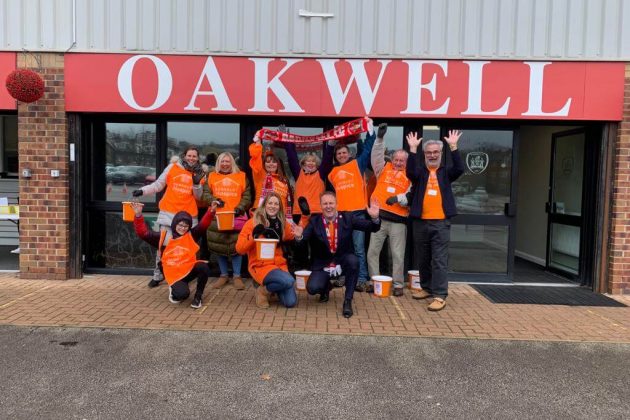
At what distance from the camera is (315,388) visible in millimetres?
3240

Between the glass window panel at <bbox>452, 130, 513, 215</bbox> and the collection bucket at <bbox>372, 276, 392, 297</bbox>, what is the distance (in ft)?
5.58

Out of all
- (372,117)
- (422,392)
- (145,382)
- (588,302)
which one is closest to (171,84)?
(372,117)

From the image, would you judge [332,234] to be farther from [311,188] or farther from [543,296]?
[543,296]

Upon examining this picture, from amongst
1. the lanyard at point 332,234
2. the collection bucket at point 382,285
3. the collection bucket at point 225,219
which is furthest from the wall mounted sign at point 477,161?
the collection bucket at point 225,219

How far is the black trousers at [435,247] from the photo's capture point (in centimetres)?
510

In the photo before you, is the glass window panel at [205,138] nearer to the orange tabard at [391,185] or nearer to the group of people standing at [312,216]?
the group of people standing at [312,216]

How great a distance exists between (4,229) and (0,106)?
329cm

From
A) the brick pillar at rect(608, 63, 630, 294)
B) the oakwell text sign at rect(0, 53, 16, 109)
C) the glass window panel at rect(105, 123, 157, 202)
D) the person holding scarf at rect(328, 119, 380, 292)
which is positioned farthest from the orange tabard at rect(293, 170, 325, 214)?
the oakwell text sign at rect(0, 53, 16, 109)

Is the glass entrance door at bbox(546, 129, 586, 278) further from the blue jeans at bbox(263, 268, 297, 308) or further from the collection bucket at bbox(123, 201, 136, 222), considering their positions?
the collection bucket at bbox(123, 201, 136, 222)

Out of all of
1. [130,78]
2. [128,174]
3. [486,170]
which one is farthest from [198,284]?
[486,170]

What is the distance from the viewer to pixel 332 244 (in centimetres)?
489

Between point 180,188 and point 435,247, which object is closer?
point 435,247

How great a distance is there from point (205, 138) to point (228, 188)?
1.13 meters

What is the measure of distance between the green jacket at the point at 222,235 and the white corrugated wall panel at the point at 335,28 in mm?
1896
